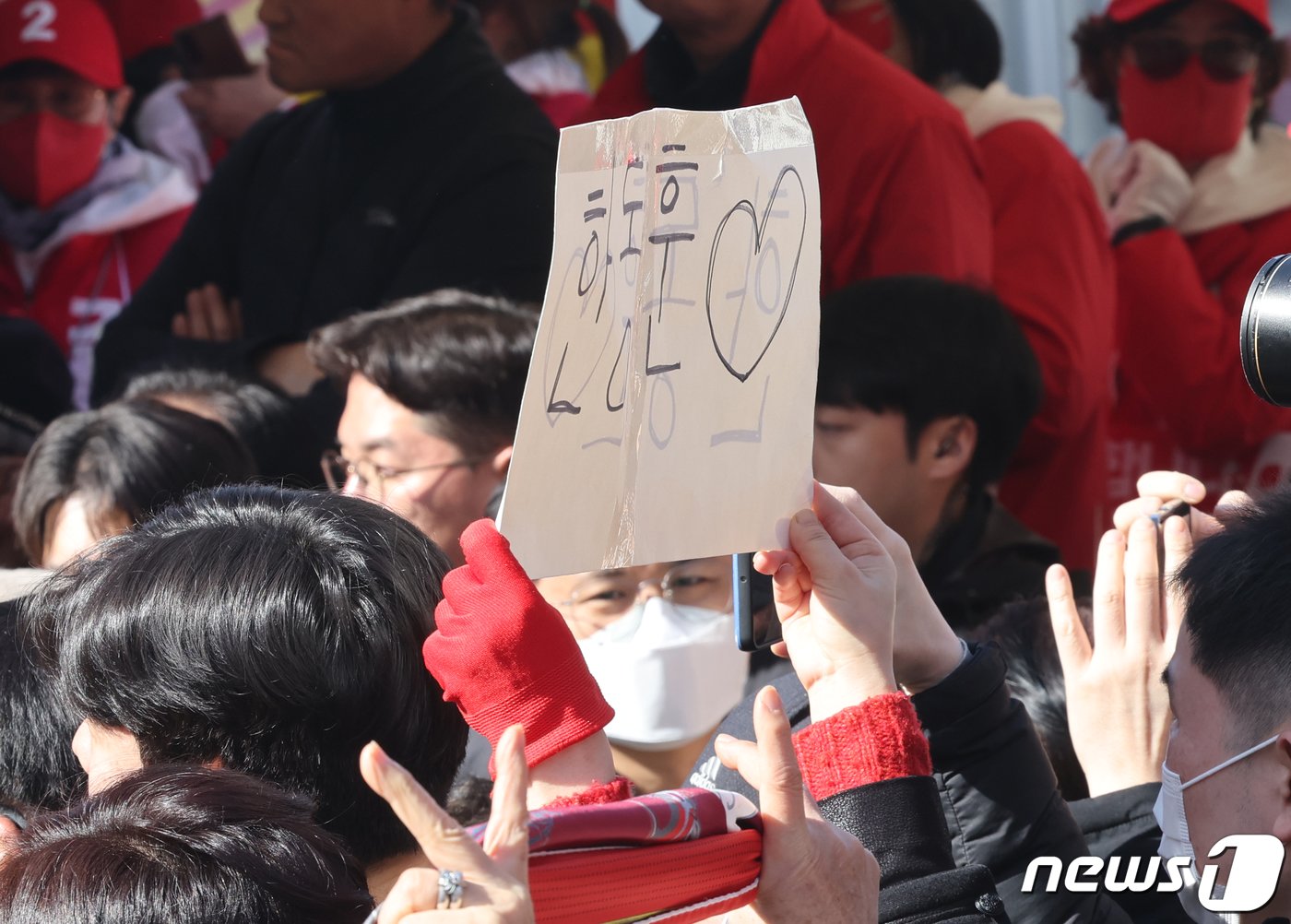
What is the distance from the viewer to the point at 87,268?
12.7 ft

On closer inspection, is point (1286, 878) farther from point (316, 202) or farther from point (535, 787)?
point (316, 202)

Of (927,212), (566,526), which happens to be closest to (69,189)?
(927,212)

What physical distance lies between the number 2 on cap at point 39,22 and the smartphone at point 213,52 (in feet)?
1.40

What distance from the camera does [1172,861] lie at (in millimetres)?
1565

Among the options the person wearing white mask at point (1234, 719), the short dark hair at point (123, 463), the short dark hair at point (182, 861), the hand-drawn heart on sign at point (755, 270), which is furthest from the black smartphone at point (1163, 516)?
the short dark hair at point (123, 463)

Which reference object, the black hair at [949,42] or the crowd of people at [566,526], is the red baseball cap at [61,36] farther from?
the black hair at [949,42]

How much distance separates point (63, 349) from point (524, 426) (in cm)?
307

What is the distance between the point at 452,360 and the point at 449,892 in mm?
1957

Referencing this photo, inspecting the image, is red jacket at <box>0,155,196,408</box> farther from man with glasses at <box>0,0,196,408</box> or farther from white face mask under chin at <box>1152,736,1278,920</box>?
white face mask under chin at <box>1152,736,1278,920</box>

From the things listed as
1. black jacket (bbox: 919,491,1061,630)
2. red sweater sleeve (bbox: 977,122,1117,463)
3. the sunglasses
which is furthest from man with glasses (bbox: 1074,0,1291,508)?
black jacket (bbox: 919,491,1061,630)

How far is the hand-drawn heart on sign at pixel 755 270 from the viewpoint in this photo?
4.08 ft

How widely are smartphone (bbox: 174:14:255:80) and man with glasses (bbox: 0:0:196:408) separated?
0.84 feet

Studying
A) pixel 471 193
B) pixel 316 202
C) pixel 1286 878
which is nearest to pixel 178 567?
pixel 1286 878

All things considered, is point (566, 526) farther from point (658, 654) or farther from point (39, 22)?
point (39, 22)
